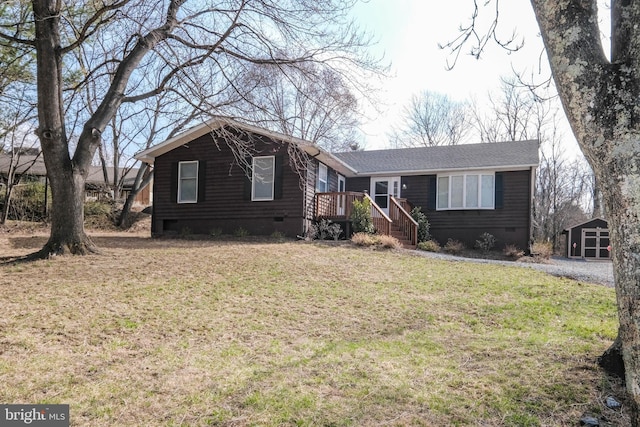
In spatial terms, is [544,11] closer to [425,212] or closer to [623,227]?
[623,227]

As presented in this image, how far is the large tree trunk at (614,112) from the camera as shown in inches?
97.7

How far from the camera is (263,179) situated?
1447 cm

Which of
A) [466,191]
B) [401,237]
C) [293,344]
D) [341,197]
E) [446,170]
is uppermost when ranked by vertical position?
[446,170]

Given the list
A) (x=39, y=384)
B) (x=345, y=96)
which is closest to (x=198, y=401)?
(x=39, y=384)

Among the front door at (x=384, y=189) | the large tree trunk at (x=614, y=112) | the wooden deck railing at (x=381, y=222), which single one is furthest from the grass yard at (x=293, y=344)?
the front door at (x=384, y=189)

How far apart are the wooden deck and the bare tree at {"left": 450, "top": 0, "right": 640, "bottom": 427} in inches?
442

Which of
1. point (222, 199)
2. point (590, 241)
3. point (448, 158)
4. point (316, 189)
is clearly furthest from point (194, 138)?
point (590, 241)

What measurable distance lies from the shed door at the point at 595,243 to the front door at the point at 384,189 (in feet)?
30.3

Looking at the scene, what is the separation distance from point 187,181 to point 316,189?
15.4 feet

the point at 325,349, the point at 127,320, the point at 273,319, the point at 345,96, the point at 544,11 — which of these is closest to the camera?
the point at 544,11

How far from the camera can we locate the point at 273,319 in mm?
6219

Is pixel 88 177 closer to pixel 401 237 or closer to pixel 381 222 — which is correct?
pixel 381 222

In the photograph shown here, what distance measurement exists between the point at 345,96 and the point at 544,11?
19.2 ft

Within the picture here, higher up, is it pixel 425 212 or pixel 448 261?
pixel 425 212
